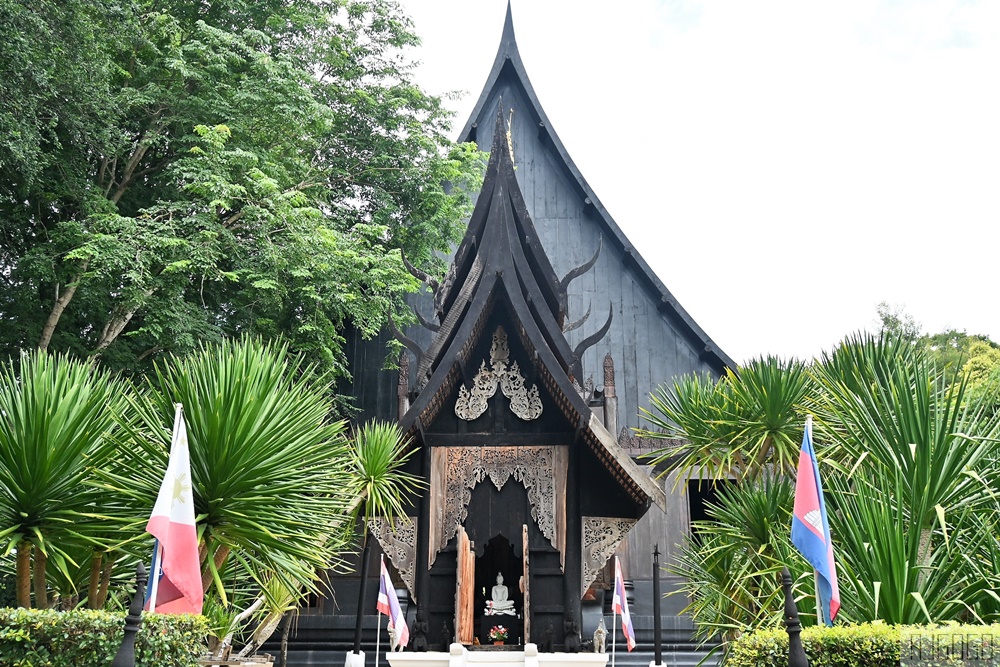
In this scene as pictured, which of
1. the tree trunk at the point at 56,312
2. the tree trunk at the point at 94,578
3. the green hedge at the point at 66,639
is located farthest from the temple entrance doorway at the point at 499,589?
the tree trunk at the point at 56,312

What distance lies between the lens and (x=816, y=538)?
525 cm

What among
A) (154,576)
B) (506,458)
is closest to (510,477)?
(506,458)

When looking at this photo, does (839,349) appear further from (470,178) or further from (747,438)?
(470,178)

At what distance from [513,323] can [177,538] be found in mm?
5513

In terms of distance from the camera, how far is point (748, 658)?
529cm

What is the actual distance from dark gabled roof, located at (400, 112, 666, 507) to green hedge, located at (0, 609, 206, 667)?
485 cm

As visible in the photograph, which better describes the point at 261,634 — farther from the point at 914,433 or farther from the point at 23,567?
the point at 914,433

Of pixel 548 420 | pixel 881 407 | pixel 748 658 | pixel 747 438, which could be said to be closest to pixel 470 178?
pixel 548 420

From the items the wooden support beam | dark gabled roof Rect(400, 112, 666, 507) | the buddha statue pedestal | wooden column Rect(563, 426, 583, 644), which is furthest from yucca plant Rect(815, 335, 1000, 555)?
the buddha statue pedestal

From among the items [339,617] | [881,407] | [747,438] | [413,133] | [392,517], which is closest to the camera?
[881,407]

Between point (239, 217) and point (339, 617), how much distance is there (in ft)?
21.0

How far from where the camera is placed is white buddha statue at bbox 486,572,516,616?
398 inches

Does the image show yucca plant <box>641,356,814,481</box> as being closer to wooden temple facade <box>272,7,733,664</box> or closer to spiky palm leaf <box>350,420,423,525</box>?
wooden temple facade <box>272,7,733,664</box>

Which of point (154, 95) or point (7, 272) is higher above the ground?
point (154, 95)
